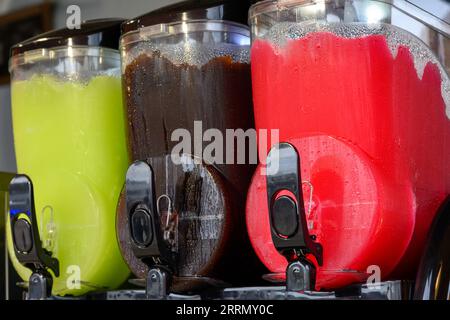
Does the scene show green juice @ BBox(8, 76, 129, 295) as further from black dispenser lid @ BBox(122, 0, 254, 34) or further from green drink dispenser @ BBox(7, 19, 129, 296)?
black dispenser lid @ BBox(122, 0, 254, 34)

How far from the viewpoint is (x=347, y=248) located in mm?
774

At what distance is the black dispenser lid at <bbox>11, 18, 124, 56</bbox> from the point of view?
42.1 inches

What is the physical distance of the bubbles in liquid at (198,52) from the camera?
0.95 meters

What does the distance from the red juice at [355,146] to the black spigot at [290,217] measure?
0.03 metres

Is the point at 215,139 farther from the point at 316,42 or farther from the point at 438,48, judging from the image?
the point at 438,48

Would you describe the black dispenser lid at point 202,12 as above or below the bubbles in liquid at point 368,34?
above

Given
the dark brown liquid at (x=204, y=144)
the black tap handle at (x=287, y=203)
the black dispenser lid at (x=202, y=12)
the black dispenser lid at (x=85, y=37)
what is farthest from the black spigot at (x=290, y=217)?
the black dispenser lid at (x=85, y=37)

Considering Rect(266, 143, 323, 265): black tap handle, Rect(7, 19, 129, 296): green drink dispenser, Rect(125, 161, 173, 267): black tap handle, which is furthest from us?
Rect(7, 19, 129, 296): green drink dispenser

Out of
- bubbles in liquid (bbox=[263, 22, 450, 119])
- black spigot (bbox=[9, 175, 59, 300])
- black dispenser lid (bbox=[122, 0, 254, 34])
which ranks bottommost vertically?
black spigot (bbox=[9, 175, 59, 300])

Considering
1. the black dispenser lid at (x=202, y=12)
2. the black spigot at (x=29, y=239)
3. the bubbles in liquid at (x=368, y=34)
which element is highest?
the black dispenser lid at (x=202, y=12)

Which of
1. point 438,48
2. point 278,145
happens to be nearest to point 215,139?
point 278,145

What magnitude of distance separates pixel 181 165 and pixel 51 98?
0.81ft

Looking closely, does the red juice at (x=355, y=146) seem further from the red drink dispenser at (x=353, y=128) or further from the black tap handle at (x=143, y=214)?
the black tap handle at (x=143, y=214)

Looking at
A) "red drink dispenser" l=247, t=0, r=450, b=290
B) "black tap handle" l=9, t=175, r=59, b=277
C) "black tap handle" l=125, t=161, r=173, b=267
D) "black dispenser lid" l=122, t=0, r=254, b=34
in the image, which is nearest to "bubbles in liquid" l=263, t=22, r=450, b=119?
"red drink dispenser" l=247, t=0, r=450, b=290
